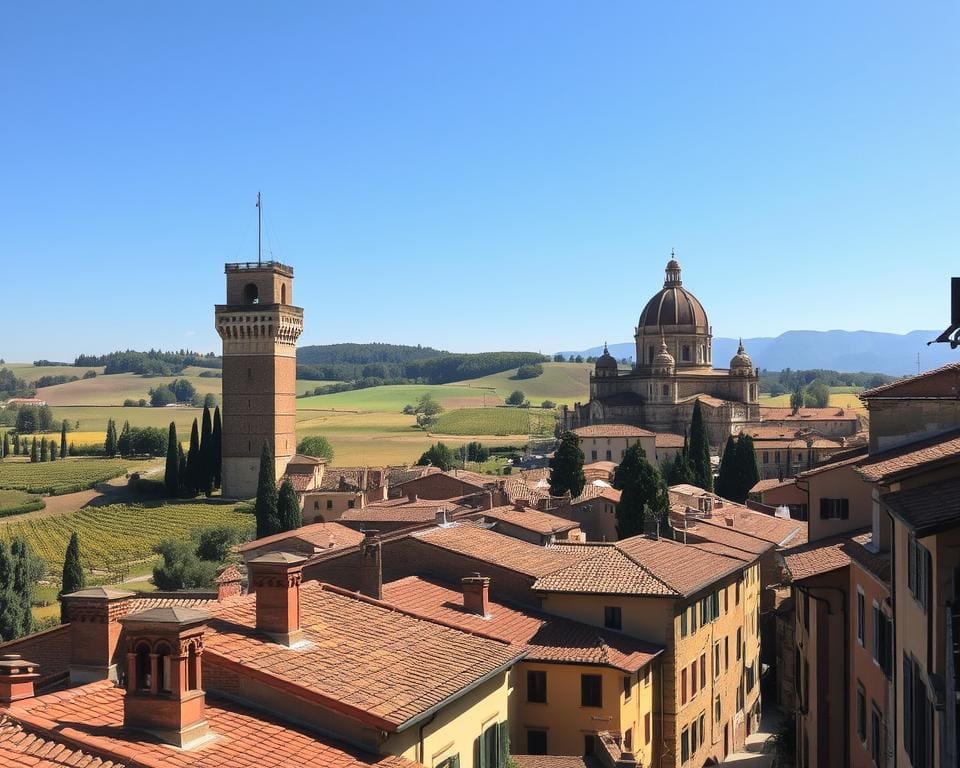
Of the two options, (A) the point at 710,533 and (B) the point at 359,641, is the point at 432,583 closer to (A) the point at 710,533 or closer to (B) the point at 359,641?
(B) the point at 359,641

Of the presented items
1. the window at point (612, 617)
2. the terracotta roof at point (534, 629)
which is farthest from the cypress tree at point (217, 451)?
the window at point (612, 617)

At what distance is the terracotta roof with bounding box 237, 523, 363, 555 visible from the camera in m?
45.1

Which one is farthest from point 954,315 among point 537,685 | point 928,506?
point 537,685

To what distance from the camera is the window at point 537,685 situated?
24578 millimetres

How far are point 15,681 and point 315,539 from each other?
3270cm

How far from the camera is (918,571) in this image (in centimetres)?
1162

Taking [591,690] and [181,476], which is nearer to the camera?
[591,690]

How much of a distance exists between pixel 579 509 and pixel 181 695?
43.0 metres

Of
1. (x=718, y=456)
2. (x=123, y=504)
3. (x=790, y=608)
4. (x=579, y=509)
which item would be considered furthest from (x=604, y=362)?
(x=790, y=608)

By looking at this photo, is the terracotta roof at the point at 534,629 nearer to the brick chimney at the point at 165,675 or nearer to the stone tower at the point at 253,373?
the brick chimney at the point at 165,675

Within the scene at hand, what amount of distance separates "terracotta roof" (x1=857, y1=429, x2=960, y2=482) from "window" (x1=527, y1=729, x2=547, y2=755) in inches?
354

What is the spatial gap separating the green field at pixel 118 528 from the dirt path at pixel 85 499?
129 centimetres

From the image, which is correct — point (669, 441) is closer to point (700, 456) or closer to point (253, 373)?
point (700, 456)

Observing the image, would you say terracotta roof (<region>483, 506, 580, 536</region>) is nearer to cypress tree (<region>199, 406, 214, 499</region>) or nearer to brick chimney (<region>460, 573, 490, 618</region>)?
brick chimney (<region>460, 573, 490, 618</region>)
